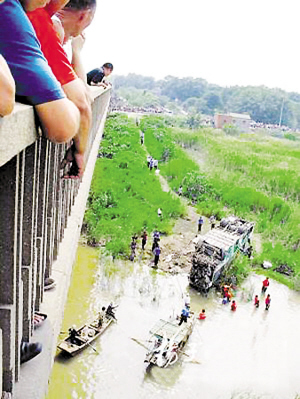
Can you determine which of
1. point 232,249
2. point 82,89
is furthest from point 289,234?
point 82,89

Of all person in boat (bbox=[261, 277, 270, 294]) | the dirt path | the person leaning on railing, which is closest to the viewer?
the person leaning on railing

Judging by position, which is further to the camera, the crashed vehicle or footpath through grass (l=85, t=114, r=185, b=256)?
footpath through grass (l=85, t=114, r=185, b=256)

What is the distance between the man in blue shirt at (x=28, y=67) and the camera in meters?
1.60

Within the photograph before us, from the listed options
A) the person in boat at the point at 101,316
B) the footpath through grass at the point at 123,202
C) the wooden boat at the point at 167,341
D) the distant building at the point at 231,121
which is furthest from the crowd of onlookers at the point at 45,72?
the distant building at the point at 231,121

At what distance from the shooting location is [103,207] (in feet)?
64.8

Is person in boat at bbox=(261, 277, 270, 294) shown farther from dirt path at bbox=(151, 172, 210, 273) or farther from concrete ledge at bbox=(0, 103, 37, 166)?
concrete ledge at bbox=(0, 103, 37, 166)

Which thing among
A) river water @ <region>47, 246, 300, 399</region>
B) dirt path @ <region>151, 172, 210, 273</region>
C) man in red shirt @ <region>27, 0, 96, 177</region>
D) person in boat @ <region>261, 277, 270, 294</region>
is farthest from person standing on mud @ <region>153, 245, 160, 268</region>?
man in red shirt @ <region>27, 0, 96, 177</region>

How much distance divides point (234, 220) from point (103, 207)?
5129mm

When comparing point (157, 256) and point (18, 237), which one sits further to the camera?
point (157, 256)

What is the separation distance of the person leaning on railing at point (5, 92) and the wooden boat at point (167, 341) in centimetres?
1001

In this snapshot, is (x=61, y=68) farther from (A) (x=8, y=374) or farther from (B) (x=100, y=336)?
(B) (x=100, y=336)

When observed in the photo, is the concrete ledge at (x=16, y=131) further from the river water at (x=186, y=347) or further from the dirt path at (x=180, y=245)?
the dirt path at (x=180, y=245)

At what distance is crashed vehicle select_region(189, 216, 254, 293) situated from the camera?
Result: 49.1ft

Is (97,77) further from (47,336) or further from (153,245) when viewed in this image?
(153,245)
